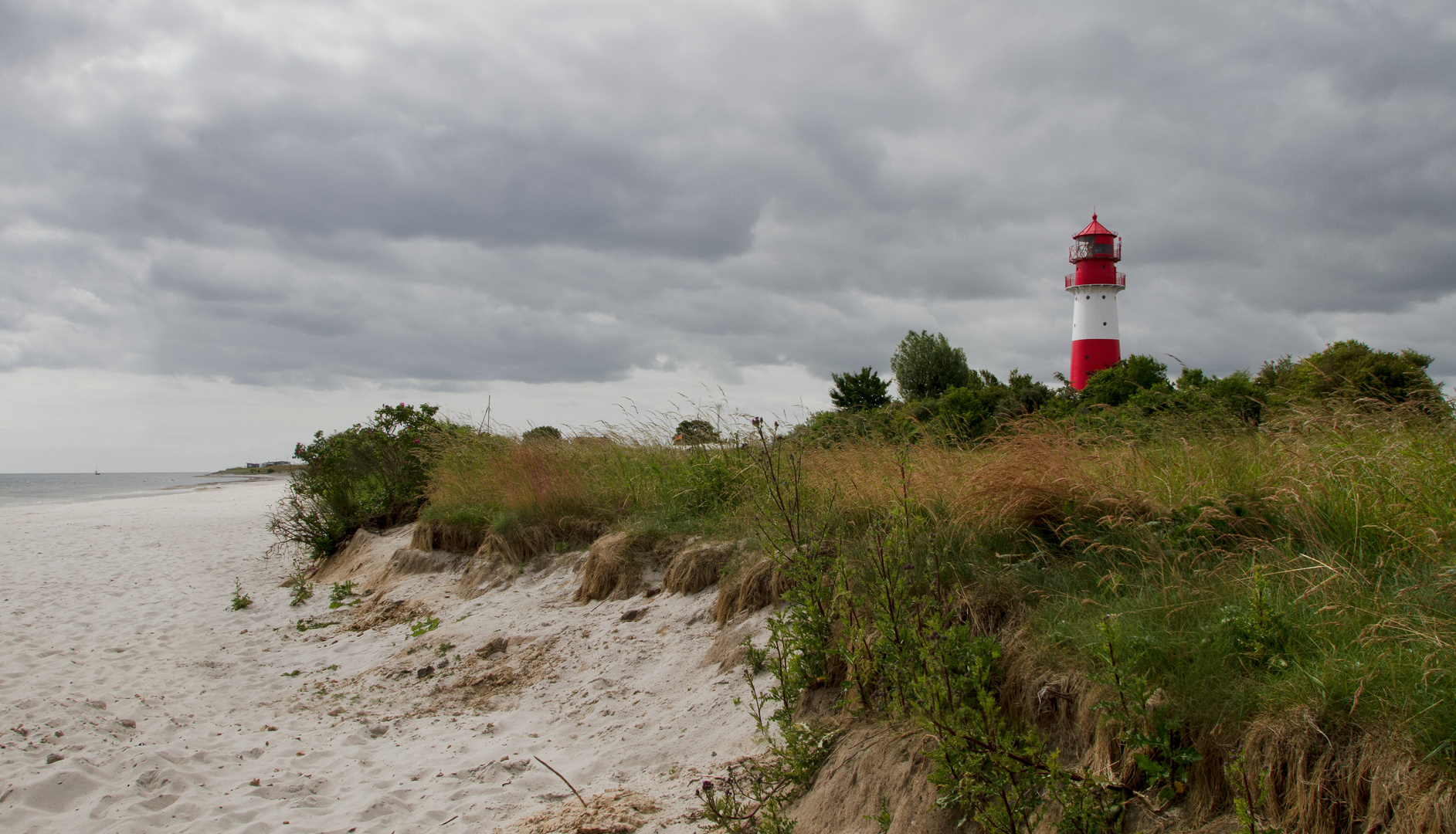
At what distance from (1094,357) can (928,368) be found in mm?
10039

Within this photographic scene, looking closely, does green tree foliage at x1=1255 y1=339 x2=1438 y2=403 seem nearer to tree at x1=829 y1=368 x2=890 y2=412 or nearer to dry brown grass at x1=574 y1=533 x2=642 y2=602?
dry brown grass at x1=574 y1=533 x2=642 y2=602

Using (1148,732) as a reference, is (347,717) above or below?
below

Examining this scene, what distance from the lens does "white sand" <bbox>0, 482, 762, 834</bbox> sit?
4492 millimetres

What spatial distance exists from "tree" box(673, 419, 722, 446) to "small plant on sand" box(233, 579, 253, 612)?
20.1ft

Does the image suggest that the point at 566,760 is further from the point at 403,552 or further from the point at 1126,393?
the point at 1126,393

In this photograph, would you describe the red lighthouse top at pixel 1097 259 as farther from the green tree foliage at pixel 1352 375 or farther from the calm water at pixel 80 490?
the calm water at pixel 80 490

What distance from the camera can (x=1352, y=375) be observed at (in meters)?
12.7

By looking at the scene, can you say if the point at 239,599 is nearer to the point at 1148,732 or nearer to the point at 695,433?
the point at 695,433

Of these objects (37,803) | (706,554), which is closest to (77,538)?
(37,803)

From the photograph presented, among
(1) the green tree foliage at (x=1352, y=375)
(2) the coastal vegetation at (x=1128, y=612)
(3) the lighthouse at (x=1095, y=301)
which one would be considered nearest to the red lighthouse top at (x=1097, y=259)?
(3) the lighthouse at (x=1095, y=301)

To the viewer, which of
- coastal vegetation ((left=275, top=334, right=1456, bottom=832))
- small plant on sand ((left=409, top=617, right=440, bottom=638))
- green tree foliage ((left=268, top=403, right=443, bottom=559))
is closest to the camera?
coastal vegetation ((left=275, top=334, right=1456, bottom=832))

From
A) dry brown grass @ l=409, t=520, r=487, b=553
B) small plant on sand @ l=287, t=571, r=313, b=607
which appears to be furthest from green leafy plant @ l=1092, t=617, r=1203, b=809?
small plant on sand @ l=287, t=571, r=313, b=607

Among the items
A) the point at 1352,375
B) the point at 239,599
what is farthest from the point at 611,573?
the point at 1352,375

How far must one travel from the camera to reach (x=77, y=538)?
17.9 metres
